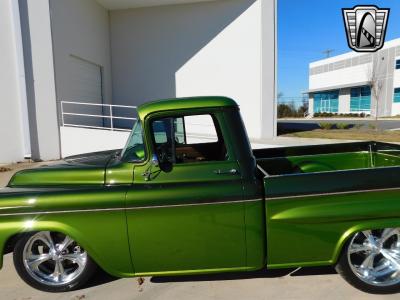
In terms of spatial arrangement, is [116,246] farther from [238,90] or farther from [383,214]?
[238,90]

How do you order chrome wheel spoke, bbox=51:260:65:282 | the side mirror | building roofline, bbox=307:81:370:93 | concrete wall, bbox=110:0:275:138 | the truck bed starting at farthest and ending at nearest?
1. building roofline, bbox=307:81:370:93
2. concrete wall, bbox=110:0:275:138
3. the truck bed
4. chrome wheel spoke, bbox=51:260:65:282
5. the side mirror

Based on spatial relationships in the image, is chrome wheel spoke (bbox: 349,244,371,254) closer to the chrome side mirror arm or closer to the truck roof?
the truck roof

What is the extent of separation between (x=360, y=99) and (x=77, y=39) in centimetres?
4887

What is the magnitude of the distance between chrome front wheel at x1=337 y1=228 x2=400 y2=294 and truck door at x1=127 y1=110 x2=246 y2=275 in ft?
3.32

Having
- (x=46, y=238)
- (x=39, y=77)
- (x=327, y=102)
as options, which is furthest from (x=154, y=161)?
(x=327, y=102)

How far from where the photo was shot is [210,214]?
2826 mm

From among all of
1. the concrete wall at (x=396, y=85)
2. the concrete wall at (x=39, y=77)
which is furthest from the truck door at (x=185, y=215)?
the concrete wall at (x=396, y=85)

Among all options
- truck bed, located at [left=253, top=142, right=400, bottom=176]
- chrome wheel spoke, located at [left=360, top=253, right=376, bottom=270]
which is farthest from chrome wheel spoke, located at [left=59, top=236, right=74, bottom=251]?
chrome wheel spoke, located at [left=360, top=253, right=376, bottom=270]

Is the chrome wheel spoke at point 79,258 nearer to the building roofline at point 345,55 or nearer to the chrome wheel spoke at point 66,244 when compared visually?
the chrome wheel spoke at point 66,244

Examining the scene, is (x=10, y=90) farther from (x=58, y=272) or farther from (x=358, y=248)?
(x=358, y=248)

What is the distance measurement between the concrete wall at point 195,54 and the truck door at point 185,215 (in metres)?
10.3

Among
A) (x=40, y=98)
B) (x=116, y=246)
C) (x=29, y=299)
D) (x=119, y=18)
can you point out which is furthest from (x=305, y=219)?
(x=119, y=18)

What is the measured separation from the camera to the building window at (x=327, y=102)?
56281 millimetres

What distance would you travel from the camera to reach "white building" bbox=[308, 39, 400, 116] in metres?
44.5
